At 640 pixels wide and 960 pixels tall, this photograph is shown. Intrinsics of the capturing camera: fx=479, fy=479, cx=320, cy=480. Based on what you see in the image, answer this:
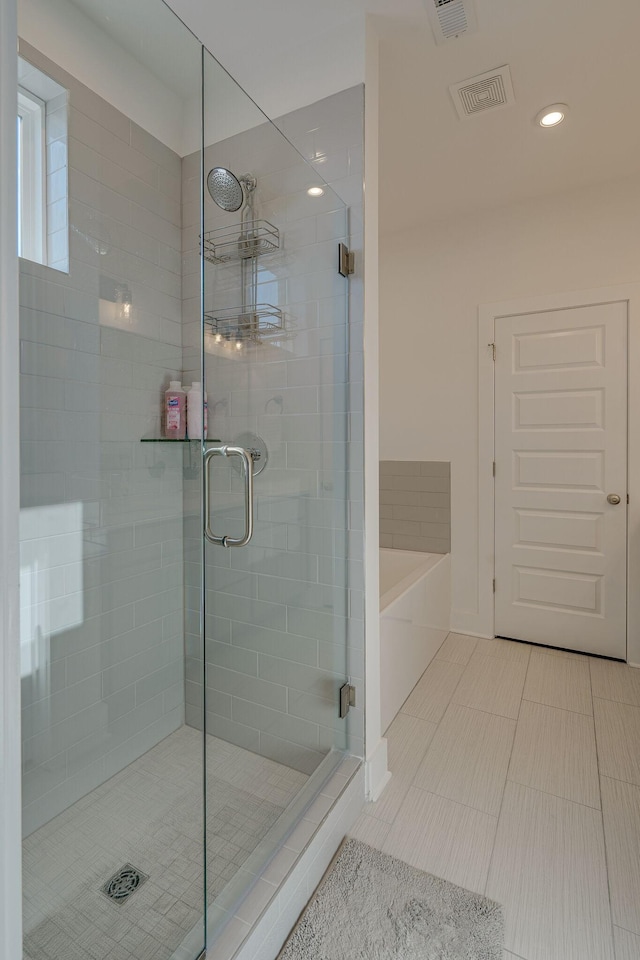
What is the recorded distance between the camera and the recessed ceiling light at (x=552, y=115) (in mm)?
2098

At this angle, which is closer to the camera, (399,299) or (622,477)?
(622,477)

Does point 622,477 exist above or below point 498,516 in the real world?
above

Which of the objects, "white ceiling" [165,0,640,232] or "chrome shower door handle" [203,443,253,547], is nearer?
"chrome shower door handle" [203,443,253,547]

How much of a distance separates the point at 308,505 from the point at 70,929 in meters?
1.19

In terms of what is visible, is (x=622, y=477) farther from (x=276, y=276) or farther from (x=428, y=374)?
(x=276, y=276)

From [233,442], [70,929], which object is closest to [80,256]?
[233,442]

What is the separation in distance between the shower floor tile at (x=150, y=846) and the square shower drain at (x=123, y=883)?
0.04ft

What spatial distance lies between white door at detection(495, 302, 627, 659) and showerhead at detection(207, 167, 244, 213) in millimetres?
1978

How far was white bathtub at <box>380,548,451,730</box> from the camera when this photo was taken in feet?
6.78

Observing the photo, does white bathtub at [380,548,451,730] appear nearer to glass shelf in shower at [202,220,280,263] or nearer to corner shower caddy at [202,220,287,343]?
corner shower caddy at [202,220,287,343]

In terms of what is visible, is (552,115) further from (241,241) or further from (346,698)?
(346,698)

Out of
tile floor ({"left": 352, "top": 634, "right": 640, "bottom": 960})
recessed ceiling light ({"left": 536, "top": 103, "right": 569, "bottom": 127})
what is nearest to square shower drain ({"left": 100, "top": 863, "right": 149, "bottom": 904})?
tile floor ({"left": 352, "top": 634, "right": 640, "bottom": 960})

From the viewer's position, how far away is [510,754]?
1932mm

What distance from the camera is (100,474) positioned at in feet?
4.98
